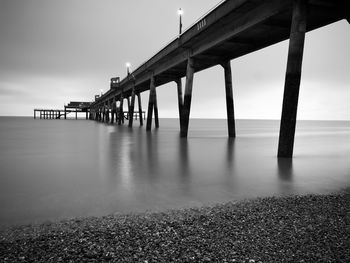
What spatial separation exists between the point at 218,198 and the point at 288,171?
12.8 ft

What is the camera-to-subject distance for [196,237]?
2998 millimetres

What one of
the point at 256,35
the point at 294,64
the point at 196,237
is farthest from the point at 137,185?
the point at 256,35

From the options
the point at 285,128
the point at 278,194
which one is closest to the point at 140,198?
the point at 278,194

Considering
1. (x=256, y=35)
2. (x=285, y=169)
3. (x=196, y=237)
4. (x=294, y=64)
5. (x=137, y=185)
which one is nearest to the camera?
(x=196, y=237)

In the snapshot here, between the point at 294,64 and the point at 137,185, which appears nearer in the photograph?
the point at 137,185

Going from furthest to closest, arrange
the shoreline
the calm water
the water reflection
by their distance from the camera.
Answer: the water reflection → the calm water → the shoreline

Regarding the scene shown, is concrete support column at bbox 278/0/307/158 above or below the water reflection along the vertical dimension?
above

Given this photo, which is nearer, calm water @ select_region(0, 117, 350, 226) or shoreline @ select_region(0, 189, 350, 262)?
shoreline @ select_region(0, 189, 350, 262)

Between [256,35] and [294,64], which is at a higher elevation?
[256,35]

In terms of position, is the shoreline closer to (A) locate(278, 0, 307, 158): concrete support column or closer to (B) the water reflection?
(B) the water reflection

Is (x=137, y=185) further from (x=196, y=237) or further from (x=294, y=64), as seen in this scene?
(x=294, y=64)

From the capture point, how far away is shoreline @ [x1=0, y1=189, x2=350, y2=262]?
8.45 feet

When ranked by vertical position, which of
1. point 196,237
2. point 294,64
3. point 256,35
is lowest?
point 196,237

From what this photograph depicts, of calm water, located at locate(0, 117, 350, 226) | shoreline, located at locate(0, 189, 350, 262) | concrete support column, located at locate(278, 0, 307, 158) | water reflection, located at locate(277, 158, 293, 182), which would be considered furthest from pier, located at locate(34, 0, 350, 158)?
shoreline, located at locate(0, 189, 350, 262)
